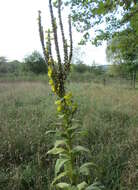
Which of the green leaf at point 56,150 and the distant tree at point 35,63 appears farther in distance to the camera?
the distant tree at point 35,63

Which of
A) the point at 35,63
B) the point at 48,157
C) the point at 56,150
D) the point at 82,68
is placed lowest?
the point at 48,157

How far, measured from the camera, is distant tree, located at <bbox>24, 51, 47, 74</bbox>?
993 inches

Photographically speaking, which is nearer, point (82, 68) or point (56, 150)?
point (56, 150)

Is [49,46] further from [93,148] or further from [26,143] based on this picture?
[26,143]

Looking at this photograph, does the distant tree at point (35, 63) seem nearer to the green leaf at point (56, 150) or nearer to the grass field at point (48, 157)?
the grass field at point (48, 157)

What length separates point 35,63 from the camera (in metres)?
25.5

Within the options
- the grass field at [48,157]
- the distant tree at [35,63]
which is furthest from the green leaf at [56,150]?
the distant tree at [35,63]

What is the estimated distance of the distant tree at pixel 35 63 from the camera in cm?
2522

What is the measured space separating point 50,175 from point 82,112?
2.76m

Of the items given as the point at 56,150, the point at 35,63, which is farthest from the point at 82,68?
the point at 56,150

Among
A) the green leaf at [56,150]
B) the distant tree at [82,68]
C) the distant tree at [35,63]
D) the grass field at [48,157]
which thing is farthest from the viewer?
the distant tree at [82,68]

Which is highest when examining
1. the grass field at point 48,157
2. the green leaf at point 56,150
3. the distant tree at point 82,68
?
the distant tree at point 82,68

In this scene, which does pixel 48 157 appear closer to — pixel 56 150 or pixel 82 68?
pixel 56 150

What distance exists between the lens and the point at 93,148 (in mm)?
2812
